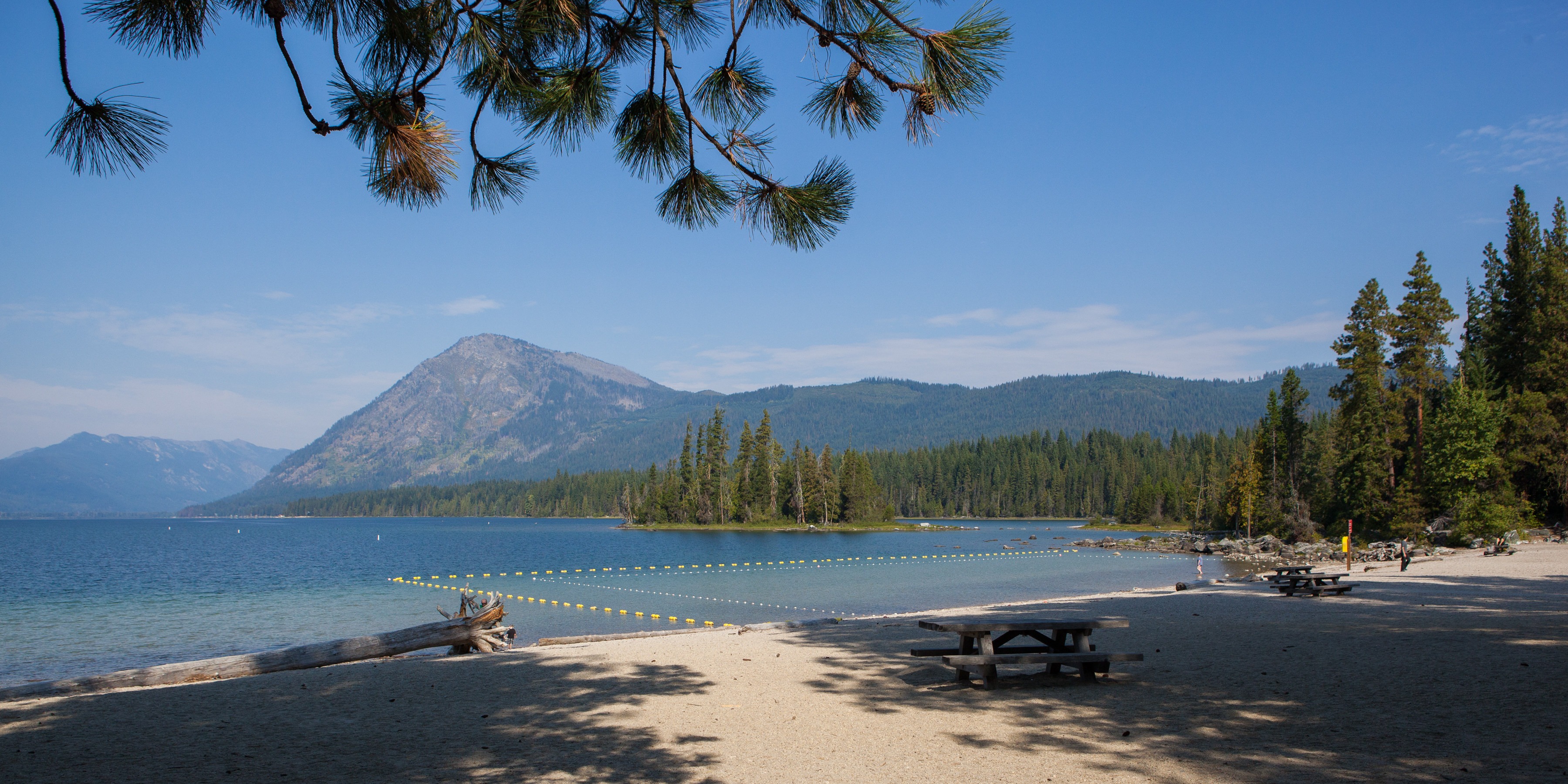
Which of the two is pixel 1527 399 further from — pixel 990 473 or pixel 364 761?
pixel 990 473

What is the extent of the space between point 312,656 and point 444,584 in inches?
947

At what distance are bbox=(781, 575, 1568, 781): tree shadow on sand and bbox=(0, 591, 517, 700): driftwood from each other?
5.36 m

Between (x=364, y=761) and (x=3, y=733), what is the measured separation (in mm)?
3591

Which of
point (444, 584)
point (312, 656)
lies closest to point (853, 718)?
point (312, 656)

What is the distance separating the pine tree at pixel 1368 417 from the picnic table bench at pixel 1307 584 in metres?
29.0

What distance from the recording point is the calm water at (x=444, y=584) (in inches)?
797

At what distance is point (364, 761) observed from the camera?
558 cm

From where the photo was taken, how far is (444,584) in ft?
111

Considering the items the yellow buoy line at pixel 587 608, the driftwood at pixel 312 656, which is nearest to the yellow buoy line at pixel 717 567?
the yellow buoy line at pixel 587 608

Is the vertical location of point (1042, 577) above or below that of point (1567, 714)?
below

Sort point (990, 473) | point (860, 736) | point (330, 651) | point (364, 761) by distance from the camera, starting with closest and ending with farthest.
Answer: point (364, 761) → point (860, 736) → point (330, 651) → point (990, 473)

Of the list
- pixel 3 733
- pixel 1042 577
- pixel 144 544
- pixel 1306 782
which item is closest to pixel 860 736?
pixel 1306 782

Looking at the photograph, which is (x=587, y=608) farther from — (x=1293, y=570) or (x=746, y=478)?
(x=746, y=478)

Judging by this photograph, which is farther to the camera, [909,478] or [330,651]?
[909,478]
